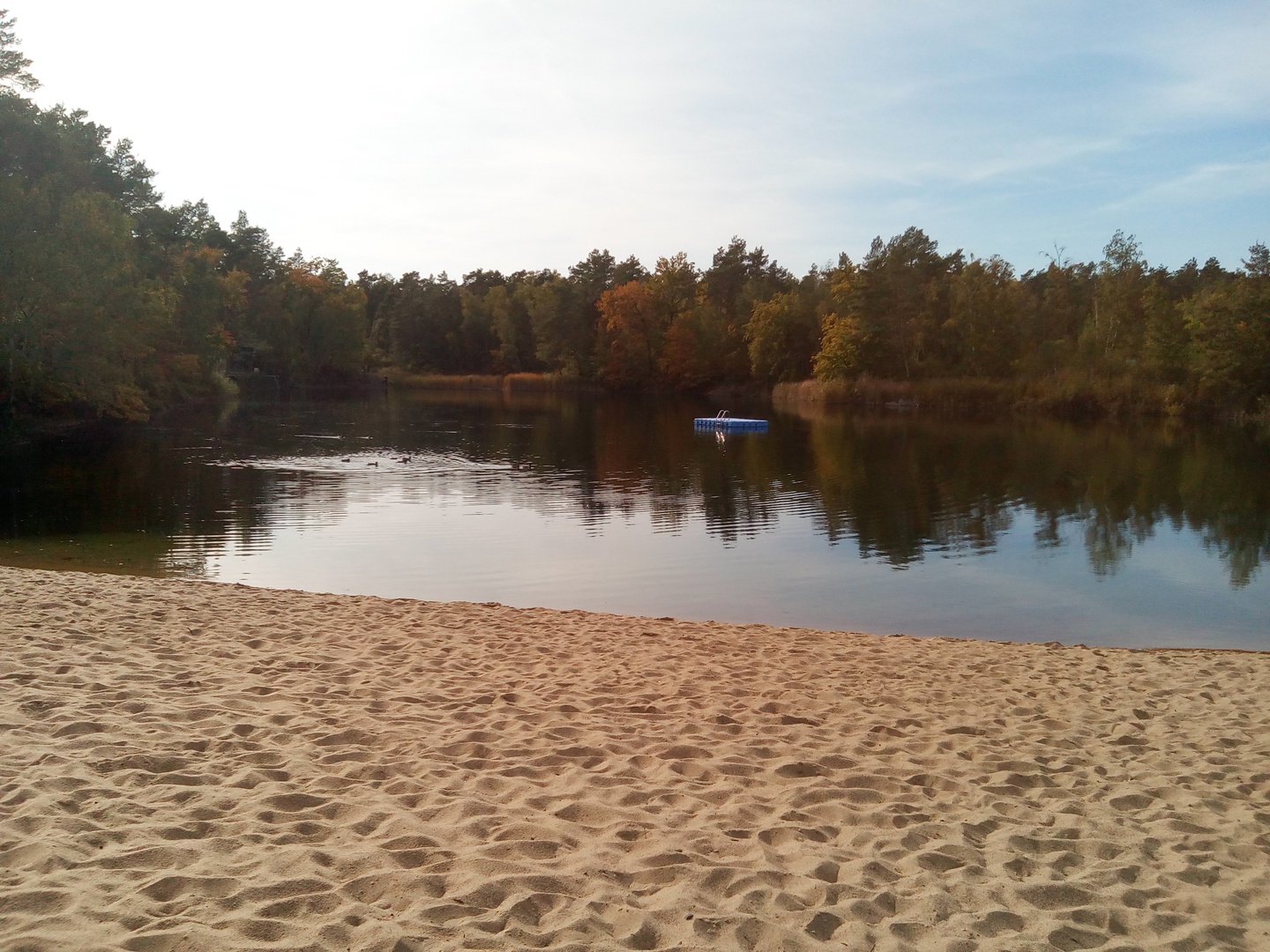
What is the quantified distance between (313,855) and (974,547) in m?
16.7

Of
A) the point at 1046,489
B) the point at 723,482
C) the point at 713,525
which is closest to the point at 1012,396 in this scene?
the point at 1046,489

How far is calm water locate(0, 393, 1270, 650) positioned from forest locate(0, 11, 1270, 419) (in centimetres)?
595

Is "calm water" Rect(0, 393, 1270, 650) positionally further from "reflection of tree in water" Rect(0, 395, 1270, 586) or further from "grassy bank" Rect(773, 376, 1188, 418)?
"grassy bank" Rect(773, 376, 1188, 418)

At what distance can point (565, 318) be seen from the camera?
347 feet

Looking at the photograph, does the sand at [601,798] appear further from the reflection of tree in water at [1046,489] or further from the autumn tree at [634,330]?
the autumn tree at [634,330]

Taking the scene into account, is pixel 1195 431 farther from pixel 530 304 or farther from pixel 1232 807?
pixel 530 304

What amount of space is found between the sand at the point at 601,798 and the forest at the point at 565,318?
109ft

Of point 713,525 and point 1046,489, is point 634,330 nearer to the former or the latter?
point 1046,489

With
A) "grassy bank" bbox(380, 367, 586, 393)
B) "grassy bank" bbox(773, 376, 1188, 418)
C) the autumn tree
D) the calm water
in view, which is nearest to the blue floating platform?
the calm water

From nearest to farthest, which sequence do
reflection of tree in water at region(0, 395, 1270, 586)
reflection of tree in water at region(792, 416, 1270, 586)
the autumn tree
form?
reflection of tree in water at region(792, 416, 1270, 586) < reflection of tree in water at region(0, 395, 1270, 586) < the autumn tree

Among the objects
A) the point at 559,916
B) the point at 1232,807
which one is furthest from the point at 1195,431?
the point at 559,916

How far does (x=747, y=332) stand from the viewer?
8975cm

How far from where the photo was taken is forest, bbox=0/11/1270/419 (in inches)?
1439

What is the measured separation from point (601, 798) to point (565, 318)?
338 ft
